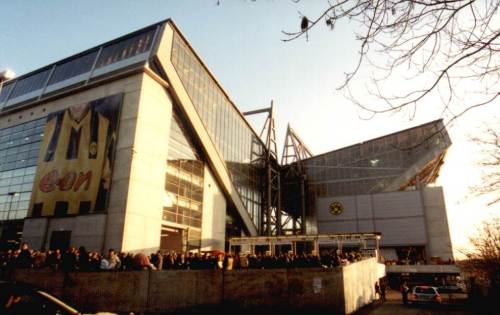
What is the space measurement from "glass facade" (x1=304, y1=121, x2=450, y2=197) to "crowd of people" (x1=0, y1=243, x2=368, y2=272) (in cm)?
3426

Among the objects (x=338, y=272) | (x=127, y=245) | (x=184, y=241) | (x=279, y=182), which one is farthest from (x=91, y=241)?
(x=279, y=182)

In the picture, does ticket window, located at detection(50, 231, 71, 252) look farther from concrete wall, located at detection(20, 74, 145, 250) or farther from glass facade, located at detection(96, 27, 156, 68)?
glass facade, located at detection(96, 27, 156, 68)

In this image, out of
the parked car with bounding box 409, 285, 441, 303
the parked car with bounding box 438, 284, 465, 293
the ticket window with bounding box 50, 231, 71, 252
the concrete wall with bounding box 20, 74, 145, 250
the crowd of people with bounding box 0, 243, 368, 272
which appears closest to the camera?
the crowd of people with bounding box 0, 243, 368, 272

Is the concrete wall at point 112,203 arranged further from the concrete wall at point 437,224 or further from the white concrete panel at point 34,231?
the concrete wall at point 437,224

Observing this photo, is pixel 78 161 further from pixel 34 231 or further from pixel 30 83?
pixel 30 83

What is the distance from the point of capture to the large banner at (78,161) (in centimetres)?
2520

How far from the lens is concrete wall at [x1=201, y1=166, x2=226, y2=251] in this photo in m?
32.7

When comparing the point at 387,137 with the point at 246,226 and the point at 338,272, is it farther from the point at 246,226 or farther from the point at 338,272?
the point at 338,272

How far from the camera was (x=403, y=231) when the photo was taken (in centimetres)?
4297

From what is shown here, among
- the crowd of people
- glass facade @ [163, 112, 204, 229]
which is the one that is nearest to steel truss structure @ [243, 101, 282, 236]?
glass facade @ [163, 112, 204, 229]

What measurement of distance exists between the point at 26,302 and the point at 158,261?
9.75 metres

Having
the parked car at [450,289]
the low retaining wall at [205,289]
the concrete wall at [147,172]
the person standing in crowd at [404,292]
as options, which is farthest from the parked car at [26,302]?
the parked car at [450,289]

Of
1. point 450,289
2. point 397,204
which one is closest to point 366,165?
point 397,204

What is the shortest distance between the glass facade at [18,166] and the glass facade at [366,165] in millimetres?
35699
